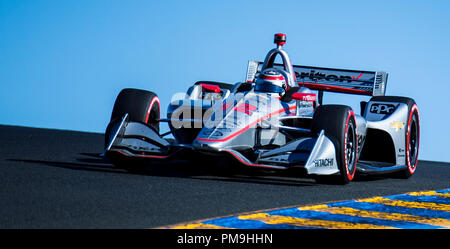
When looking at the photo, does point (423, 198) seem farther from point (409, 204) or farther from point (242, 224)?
point (242, 224)

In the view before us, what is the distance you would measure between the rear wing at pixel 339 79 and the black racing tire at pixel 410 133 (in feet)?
2.05

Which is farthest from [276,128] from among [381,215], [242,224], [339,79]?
[242,224]

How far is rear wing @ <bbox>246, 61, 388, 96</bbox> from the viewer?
10906mm

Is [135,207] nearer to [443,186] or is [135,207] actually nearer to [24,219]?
[24,219]

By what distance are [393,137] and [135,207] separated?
18.1 ft

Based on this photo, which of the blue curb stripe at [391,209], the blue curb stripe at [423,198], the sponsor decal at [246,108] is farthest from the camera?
the sponsor decal at [246,108]

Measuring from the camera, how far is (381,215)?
18.8 ft

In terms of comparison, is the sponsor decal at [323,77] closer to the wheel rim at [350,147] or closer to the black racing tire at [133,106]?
the wheel rim at [350,147]

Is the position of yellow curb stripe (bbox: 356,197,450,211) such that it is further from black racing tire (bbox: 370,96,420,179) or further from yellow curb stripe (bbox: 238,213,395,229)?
black racing tire (bbox: 370,96,420,179)

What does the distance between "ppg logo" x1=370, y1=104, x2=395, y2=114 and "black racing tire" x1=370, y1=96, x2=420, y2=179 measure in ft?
0.51

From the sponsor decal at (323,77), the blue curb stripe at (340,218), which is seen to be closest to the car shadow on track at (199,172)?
the sponsor decal at (323,77)

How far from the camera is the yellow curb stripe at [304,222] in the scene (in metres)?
4.96

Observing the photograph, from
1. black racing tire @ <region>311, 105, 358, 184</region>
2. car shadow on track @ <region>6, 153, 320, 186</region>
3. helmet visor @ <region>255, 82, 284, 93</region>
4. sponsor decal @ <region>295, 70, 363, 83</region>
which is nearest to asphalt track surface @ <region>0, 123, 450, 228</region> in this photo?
car shadow on track @ <region>6, 153, 320, 186</region>

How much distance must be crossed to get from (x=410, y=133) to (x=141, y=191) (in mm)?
5681
